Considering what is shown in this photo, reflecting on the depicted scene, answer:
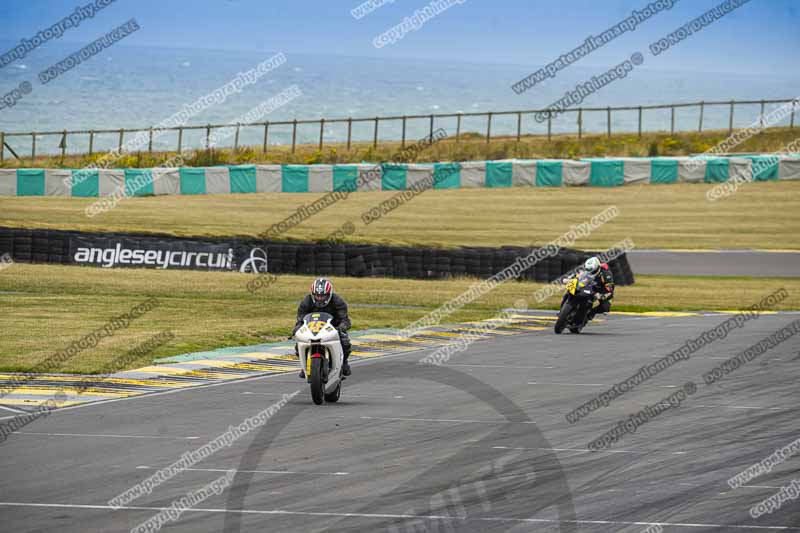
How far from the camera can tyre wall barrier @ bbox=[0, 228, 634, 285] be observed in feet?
107

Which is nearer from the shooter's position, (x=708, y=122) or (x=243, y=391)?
(x=243, y=391)

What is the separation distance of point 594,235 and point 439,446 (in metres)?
32.8

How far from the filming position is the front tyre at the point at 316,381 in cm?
1506

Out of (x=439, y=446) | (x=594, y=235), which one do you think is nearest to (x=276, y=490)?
(x=439, y=446)

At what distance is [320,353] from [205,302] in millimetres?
13364

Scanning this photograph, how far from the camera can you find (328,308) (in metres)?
15.8

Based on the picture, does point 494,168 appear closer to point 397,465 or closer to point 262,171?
point 262,171

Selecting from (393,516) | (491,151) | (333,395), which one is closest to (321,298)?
(333,395)

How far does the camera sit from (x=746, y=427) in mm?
13914

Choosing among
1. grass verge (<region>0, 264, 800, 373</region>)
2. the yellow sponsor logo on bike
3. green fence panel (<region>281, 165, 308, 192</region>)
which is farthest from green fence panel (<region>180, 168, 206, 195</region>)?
the yellow sponsor logo on bike

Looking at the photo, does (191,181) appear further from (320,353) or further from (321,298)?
(320,353)

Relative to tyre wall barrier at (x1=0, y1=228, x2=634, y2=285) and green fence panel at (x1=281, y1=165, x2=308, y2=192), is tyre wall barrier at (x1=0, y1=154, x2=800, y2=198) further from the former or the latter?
tyre wall barrier at (x1=0, y1=228, x2=634, y2=285)

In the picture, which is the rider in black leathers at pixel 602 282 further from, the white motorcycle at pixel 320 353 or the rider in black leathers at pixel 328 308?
the white motorcycle at pixel 320 353

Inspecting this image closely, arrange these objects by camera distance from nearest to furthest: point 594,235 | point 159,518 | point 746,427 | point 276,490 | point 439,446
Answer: point 159,518 < point 276,490 < point 439,446 < point 746,427 < point 594,235
